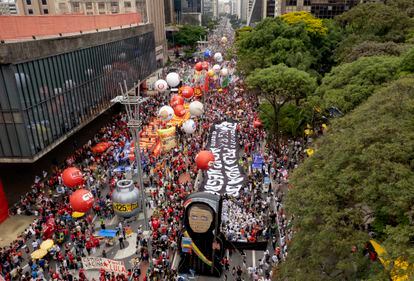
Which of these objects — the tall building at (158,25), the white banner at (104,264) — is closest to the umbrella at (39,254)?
the white banner at (104,264)

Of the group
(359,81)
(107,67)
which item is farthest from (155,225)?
(107,67)

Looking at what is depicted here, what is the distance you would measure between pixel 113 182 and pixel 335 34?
36.0 m

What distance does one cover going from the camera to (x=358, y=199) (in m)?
10.7

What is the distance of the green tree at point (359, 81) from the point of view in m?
21.0

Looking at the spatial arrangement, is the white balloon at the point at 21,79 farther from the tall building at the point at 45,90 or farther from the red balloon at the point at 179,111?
the red balloon at the point at 179,111

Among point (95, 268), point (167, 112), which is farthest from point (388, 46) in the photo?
point (95, 268)

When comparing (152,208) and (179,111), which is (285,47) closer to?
(179,111)

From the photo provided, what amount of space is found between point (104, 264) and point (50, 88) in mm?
14467

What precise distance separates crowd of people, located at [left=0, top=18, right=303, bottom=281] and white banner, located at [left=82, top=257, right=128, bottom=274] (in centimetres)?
37

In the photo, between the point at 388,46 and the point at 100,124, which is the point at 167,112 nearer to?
the point at 100,124

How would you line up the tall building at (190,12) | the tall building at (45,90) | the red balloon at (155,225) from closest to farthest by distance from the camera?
the red balloon at (155,225)
the tall building at (45,90)
the tall building at (190,12)

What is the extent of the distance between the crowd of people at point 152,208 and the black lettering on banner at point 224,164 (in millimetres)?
634

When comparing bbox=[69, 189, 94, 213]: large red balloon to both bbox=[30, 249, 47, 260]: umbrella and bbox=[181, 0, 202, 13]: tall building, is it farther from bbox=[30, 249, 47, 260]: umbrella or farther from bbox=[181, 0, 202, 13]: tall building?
bbox=[181, 0, 202, 13]: tall building

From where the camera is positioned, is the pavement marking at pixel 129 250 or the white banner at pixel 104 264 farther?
the pavement marking at pixel 129 250
